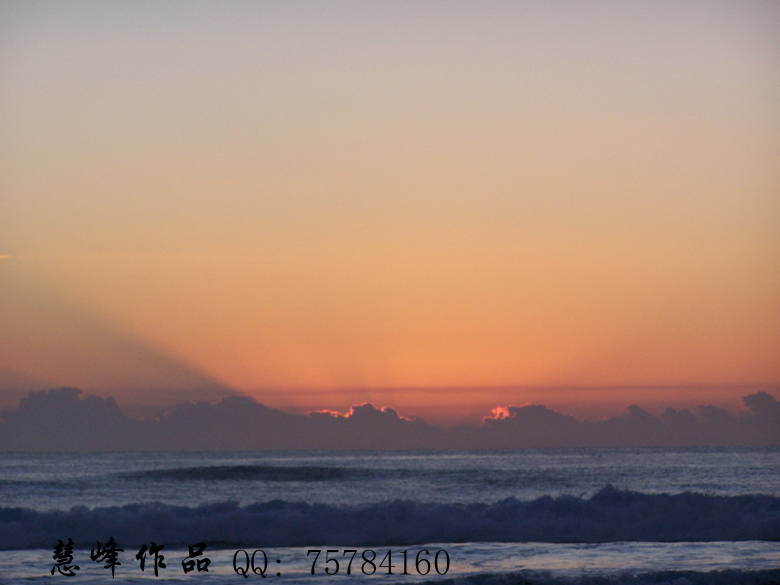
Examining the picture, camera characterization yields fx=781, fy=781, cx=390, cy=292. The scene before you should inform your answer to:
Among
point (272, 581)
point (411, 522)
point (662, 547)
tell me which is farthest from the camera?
point (411, 522)

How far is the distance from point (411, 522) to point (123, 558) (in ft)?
31.9

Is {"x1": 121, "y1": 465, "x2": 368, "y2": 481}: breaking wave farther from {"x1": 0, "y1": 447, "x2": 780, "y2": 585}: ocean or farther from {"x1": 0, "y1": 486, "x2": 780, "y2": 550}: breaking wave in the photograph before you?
{"x1": 0, "y1": 486, "x2": 780, "y2": 550}: breaking wave

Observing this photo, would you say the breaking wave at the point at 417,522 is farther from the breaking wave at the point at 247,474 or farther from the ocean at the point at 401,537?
the breaking wave at the point at 247,474

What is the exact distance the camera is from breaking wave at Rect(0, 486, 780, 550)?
2502 cm

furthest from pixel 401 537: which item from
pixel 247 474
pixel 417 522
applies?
pixel 247 474

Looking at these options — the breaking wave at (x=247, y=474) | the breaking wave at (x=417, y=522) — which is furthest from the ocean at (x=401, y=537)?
the breaking wave at (x=247, y=474)

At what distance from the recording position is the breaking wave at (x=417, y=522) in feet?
82.1

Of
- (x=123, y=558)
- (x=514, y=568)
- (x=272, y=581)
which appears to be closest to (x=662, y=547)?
(x=514, y=568)

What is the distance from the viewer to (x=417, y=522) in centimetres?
2622

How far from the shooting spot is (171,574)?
17.9m

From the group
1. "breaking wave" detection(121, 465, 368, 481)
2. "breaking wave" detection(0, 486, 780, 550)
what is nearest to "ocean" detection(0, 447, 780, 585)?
"breaking wave" detection(0, 486, 780, 550)

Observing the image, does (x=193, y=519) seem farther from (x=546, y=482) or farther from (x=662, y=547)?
(x=546, y=482)

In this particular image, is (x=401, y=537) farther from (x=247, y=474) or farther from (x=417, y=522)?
(x=247, y=474)

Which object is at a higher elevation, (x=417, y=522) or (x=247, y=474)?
(x=247, y=474)
